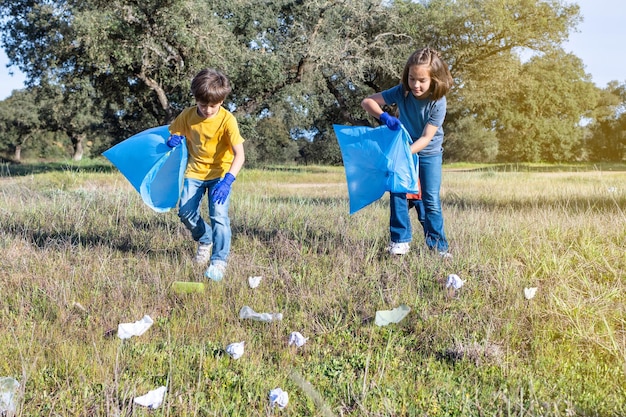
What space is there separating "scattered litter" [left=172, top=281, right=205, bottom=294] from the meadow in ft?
0.18

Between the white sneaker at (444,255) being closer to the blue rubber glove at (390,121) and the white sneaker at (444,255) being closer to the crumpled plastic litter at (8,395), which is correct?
the blue rubber glove at (390,121)

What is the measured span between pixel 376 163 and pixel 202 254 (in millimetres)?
1531

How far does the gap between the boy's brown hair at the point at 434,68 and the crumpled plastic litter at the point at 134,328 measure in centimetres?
260

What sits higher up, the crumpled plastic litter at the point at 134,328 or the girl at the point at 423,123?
the girl at the point at 423,123

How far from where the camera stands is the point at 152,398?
217cm

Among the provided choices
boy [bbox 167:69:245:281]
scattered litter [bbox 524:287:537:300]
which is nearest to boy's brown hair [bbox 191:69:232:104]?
boy [bbox 167:69:245:281]

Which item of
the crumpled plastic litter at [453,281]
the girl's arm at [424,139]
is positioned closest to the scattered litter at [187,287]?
the crumpled plastic litter at [453,281]

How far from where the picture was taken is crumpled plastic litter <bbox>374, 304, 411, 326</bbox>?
9.87ft

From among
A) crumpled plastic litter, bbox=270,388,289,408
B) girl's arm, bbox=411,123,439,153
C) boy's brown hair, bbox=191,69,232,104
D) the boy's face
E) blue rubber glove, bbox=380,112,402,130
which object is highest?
boy's brown hair, bbox=191,69,232,104

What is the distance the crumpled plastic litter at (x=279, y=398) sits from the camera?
7.14 ft

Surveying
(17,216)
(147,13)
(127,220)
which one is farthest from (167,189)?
(147,13)

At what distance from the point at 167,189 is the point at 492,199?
19.5ft

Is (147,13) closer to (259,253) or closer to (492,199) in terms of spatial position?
(492,199)

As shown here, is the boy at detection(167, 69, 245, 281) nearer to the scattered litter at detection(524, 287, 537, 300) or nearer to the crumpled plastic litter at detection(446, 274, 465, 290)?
the crumpled plastic litter at detection(446, 274, 465, 290)
